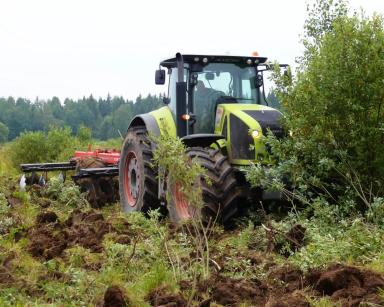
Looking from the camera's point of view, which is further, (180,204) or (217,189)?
(180,204)

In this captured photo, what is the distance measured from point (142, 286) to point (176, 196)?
3.38 m

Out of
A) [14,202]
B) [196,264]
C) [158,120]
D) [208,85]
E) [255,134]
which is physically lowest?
[14,202]

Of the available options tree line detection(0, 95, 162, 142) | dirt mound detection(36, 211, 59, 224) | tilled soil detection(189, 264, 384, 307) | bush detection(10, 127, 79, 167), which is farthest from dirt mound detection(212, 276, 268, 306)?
tree line detection(0, 95, 162, 142)

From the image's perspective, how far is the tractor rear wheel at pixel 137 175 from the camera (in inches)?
353

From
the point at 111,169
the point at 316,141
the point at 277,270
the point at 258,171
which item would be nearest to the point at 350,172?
the point at 316,141

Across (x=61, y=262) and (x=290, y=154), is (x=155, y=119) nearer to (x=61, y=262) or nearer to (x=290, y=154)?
(x=290, y=154)

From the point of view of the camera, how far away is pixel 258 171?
7273 millimetres

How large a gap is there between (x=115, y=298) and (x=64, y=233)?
3.17 meters

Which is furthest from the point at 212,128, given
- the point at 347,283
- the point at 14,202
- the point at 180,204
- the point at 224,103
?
the point at 347,283

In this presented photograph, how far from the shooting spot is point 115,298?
422cm

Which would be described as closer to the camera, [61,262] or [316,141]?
[61,262]

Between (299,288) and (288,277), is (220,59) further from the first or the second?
(299,288)

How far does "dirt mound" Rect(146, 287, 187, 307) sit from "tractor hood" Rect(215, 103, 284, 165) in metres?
3.65

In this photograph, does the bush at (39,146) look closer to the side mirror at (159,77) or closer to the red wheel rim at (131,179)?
the red wheel rim at (131,179)
